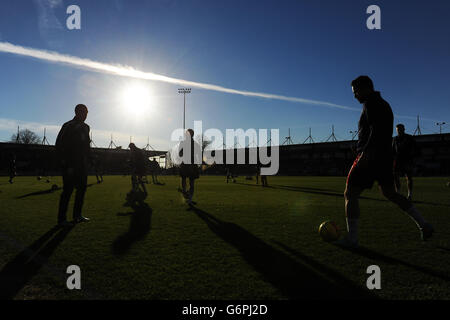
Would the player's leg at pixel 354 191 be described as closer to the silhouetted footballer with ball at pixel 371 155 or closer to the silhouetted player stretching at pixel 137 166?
the silhouetted footballer with ball at pixel 371 155

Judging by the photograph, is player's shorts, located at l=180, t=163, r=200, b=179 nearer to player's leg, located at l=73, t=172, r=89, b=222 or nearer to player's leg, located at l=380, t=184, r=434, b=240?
player's leg, located at l=73, t=172, r=89, b=222

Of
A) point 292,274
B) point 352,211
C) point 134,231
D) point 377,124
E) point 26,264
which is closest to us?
point 292,274

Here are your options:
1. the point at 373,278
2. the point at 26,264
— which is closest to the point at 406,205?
the point at 373,278

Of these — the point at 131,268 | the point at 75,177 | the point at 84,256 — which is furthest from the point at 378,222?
the point at 75,177

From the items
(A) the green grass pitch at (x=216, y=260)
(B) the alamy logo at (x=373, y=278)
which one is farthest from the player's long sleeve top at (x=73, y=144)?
(B) the alamy logo at (x=373, y=278)

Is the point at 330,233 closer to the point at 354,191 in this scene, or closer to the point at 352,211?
the point at 352,211

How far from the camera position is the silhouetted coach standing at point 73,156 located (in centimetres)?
564

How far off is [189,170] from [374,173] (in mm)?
6229

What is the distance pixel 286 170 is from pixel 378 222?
7294 centimetres

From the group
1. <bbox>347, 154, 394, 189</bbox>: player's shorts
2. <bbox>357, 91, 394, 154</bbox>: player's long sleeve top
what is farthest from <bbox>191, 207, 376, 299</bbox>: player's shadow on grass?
<bbox>357, 91, 394, 154</bbox>: player's long sleeve top

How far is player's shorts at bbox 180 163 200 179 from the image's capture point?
9.09 metres

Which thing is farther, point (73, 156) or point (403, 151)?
point (403, 151)

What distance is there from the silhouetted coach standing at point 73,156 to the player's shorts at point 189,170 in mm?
3631

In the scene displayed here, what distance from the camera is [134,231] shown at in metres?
5.12
